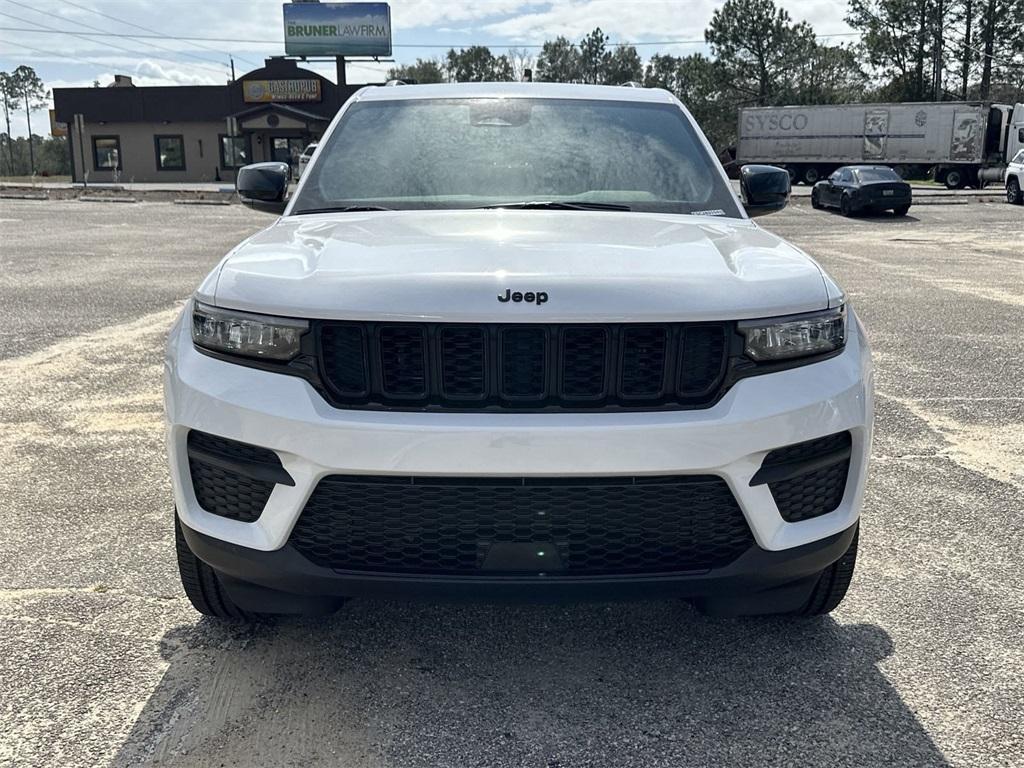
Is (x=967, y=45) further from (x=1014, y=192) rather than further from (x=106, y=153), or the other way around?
(x=106, y=153)

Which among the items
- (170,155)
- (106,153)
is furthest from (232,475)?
(106,153)

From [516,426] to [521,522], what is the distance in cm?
26

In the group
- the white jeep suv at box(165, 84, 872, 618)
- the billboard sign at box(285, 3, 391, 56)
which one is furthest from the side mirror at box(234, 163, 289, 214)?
the billboard sign at box(285, 3, 391, 56)

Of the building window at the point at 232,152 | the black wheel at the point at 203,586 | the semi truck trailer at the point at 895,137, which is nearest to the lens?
the black wheel at the point at 203,586

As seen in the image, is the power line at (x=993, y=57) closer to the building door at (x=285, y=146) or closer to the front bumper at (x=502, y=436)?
the building door at (x=285, y=146)

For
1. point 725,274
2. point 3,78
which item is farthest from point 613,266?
point 3,78

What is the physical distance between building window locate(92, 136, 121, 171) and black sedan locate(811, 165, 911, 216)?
41.9 metres

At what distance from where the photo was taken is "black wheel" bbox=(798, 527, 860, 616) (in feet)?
9.35

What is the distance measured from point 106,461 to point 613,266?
3.33 metres

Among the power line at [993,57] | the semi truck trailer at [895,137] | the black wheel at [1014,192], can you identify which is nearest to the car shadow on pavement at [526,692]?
the black wheel at [1014,192]

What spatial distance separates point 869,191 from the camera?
24.9 meters

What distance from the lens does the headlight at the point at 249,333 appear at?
2402 mm

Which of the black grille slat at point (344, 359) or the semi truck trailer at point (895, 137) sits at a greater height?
the semi truck trailer at point (895, 137)

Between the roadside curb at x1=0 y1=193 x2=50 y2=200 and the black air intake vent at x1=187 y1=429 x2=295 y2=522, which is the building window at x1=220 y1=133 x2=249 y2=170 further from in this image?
the black air intake vent at x1=187 y1=429 x2=295 y2=522
